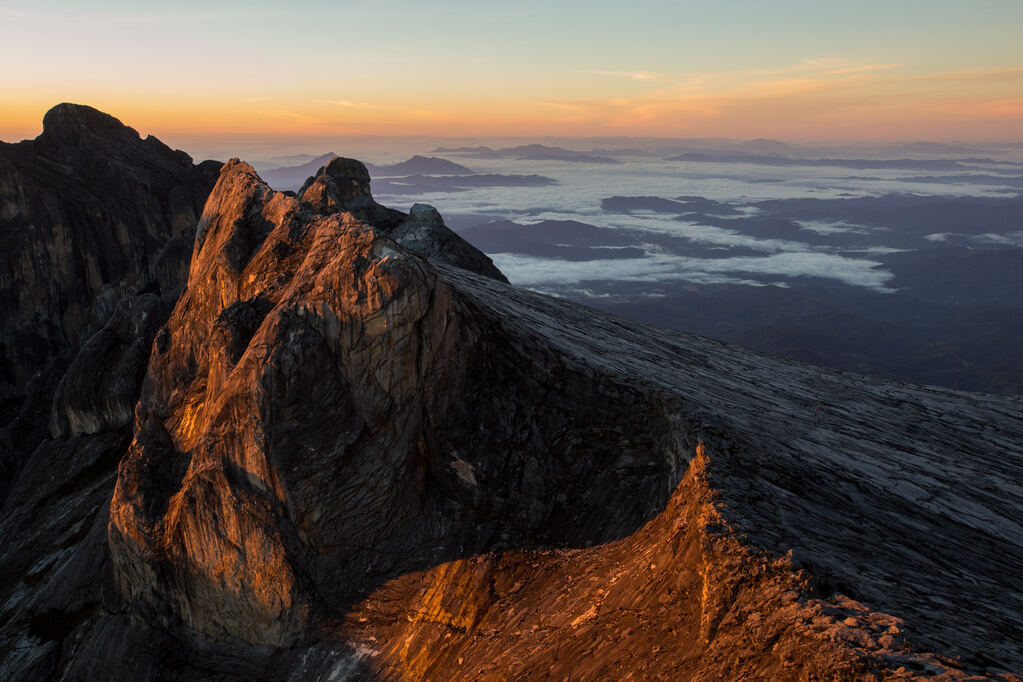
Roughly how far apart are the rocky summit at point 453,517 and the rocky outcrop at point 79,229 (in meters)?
57.0

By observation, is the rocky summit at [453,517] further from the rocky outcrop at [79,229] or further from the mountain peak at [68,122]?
the mountain peak at [68,122]

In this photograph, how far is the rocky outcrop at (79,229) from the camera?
94.1 meters

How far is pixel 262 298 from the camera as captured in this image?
30.8m

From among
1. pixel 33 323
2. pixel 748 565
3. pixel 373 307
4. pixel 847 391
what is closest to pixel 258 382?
pixel 373 307

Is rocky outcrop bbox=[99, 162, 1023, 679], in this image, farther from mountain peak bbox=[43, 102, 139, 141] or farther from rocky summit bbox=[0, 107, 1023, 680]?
mountain peak bbox=[43, 102, 139, 141]

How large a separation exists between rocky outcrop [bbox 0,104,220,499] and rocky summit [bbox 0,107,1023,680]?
5701 cm

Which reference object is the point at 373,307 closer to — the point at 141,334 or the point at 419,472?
the point at 419,472

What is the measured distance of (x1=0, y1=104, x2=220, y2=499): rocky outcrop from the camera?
94.1m

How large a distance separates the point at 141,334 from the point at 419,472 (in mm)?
38087

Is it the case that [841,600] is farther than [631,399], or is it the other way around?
[631,399]

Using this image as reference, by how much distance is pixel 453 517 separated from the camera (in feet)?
89.1

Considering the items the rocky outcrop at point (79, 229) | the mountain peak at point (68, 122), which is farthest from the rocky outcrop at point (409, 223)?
the mountain peak at point (68, 122)

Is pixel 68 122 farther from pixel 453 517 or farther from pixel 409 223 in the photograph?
pixel 453 517

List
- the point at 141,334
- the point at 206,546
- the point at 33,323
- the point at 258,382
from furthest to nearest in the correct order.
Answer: the point at 33,323
the point at 141,334
the point at 206,546
the point at 258,382
